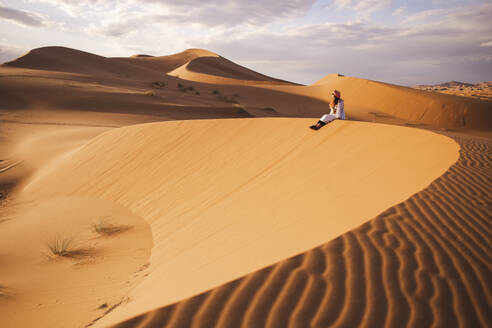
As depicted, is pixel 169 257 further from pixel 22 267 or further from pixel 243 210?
pixel 22 267

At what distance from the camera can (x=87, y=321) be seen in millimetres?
2688

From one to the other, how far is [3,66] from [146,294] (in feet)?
104

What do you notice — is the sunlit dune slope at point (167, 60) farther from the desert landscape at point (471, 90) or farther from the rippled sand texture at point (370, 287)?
the rippled sand texture at point (370, 287)

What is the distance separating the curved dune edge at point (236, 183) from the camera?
10.0 feet

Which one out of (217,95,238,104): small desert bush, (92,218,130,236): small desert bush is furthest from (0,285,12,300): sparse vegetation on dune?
(217,95,238,104): small desert bush

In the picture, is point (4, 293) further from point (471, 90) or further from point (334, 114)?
point (471, 90)

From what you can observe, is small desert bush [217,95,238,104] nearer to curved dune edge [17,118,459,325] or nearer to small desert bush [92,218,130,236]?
curved dune edge [17,118,459,325]

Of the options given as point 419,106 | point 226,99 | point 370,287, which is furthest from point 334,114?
point 419,106

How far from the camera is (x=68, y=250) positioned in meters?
4.56

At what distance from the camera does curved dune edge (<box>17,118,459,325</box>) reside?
3059 mm

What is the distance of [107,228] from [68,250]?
833 millimetres

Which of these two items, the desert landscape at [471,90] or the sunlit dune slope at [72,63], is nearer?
the sunlit dune slope at [72,63]

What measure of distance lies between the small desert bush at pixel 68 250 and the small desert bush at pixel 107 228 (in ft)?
1.50

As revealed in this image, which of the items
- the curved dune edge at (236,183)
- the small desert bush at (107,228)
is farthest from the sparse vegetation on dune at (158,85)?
the small desert bush at (107,228)
